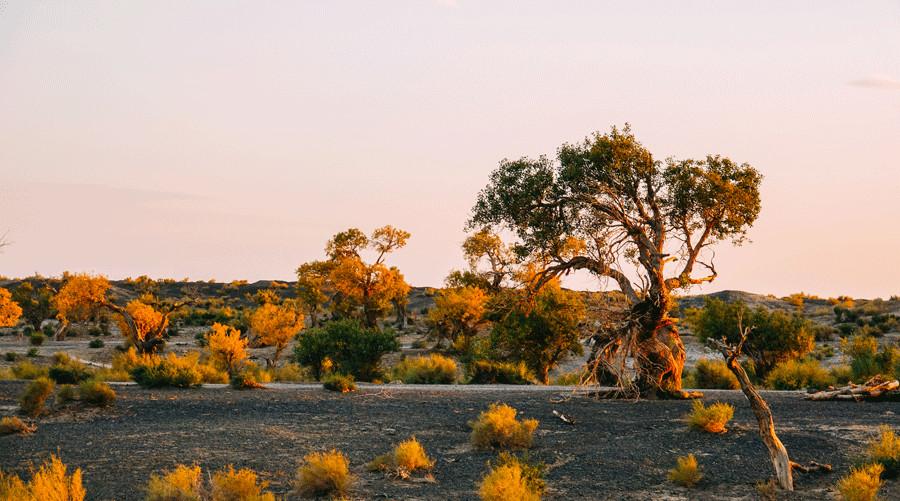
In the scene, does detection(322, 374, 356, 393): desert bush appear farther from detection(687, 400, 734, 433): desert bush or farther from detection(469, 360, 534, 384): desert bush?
detection(687, 400, 734, 433): desert bush

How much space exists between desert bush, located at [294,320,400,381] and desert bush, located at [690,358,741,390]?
1204cm

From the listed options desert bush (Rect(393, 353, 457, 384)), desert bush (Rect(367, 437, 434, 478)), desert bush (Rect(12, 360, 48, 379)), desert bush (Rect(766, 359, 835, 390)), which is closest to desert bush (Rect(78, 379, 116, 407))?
desert bush (Rect(12, 360, 48, 379))

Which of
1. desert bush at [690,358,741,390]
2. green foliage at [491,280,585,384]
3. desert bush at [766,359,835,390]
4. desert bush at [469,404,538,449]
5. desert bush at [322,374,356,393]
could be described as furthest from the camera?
green foliage at [491,280,585,384]

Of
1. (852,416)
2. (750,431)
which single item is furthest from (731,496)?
(852,416)

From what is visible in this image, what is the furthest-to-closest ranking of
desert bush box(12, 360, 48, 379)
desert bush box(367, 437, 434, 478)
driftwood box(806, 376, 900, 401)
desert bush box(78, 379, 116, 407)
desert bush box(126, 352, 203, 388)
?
desert bush box(12, 360, 48, 379)
desert bush box(126, 352, 203, 388)
driftwood box(806, 376, 900, 401)
desert bush box(78, 379, 116, 407)
desert bush box(367, 437, 434, 478)

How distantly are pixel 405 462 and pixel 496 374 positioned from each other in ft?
53.0

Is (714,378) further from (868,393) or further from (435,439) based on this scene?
(435,439)

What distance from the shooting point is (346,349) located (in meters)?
31.8

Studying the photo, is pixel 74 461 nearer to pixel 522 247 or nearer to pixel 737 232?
pixel 522 247

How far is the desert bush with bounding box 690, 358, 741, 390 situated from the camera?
26.9m

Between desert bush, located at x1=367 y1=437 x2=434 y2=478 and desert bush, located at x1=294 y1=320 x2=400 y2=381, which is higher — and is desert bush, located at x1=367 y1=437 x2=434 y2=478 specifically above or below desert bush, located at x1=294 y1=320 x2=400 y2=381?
below

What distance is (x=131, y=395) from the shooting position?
2073 centimetres

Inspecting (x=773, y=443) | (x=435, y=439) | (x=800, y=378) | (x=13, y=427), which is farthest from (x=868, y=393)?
(x=13, y=427)

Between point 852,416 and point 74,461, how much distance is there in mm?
16131
